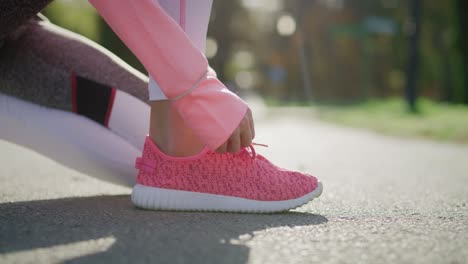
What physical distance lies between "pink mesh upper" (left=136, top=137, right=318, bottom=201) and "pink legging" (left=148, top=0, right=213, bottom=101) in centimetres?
17

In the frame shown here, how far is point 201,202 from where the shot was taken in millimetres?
1580

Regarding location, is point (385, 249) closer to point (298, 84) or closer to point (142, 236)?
point (142, 236)

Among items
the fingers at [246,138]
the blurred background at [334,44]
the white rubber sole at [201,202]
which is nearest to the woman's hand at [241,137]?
the fingers at [246,138]

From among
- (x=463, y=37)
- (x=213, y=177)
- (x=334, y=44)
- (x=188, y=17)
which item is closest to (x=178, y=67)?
(x=188, y=17)

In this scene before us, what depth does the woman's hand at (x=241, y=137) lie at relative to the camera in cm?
146

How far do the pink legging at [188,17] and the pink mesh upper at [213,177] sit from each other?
17 cm

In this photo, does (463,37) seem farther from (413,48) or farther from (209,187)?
(209,187)

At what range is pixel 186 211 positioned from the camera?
1594mm

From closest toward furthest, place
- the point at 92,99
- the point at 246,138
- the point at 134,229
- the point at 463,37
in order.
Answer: the point at 134,229
the point at 246,138
the point at 92,99
the point at 463,37

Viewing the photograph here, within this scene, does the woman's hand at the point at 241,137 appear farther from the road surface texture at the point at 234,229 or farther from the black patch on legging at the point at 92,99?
the black patch on legging at the point at 92,99

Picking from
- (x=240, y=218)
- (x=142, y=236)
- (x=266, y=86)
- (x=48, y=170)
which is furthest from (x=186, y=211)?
(x=266, y=86)

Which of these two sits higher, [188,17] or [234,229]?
[188,17]

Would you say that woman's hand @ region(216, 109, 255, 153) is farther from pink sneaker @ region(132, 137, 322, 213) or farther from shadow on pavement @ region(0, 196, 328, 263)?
shadow on pavement @ region(0, 196, 328, 263)

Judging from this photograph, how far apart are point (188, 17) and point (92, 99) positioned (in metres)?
0.51
